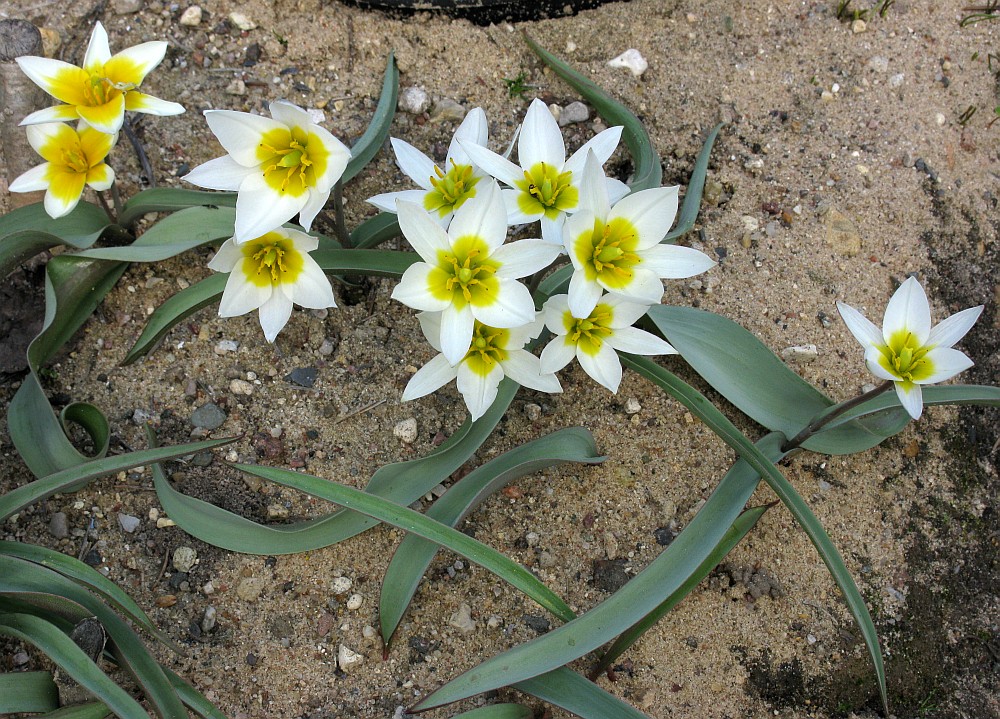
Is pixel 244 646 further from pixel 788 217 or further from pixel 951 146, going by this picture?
pixel 951 146

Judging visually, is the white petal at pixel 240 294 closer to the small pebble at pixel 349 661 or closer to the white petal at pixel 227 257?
the white petal at pixel 227 257

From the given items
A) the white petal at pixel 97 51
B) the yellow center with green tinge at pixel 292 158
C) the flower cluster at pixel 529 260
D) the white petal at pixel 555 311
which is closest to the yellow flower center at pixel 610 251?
the flower cluster at pixel 529 260

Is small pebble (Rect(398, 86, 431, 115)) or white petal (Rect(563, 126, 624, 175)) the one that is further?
small pebble (Rect(398, 86, 431, 115))

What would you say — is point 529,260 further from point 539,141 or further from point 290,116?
point 290,116

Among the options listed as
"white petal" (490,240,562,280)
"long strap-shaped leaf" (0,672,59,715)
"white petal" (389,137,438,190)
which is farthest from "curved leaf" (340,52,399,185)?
"long strap-shaped leaf" (0,672,59,715)

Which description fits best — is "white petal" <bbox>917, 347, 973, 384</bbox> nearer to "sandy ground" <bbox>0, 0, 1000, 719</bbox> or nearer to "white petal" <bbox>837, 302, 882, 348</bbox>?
"white petal" <bbox>837, 302, 882, 348</bbox>

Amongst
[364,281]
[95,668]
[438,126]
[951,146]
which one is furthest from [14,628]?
[951,146]
